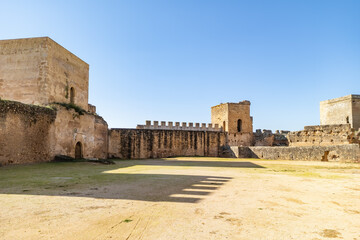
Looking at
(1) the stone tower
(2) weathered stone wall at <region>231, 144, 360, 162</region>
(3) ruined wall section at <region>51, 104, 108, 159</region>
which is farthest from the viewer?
(1) the stone tower

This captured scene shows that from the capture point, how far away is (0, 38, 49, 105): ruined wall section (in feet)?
43.2

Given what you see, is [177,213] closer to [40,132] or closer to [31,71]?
[40,132]

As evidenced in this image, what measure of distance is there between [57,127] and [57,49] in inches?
188

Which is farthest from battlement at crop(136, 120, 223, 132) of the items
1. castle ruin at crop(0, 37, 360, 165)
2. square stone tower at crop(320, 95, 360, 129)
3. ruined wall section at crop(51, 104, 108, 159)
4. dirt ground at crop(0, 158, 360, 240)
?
dirt ground at crop(0, 158, 360, 240)

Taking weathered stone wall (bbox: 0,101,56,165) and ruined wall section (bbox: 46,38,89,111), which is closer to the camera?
weathered stone wall (bbox: 0,101,56,165)

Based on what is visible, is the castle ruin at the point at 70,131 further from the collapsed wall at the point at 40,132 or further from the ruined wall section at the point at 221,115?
the ruined wall section at the point at 221,115

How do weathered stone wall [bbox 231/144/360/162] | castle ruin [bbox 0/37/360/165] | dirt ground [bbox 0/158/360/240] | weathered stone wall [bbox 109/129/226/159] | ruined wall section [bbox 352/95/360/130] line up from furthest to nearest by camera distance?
1. ruined wall section [bbox 352/95/360/130]
2. weathered stone wall [bbox 109/129/226/159]
3. weathered stone wall [bbox 231/144/360/162]
4. castle ruin [bbox 0/37/360/165]
5. dirt ground [bbox 0/158/360/240]

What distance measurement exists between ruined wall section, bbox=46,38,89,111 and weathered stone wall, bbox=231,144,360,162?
13.3 m

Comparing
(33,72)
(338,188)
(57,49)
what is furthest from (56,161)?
(338,188)

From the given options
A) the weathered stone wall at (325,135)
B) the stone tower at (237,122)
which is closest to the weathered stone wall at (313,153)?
the weathered stone wall at (325,135)

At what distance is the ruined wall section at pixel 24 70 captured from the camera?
43.2 feet

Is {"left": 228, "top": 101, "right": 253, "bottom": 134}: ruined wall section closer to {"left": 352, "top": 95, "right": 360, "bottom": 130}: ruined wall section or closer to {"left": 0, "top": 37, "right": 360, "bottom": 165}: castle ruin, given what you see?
{"left": 0, "top": 37, "right": 360, "bottom": 165}: castle ruin

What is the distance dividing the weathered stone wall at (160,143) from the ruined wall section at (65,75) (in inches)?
174

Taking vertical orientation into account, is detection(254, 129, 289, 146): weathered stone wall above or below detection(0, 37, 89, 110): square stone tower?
below
